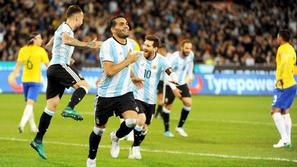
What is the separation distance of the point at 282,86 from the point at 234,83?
63.9 feet

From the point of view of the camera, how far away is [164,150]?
49.8 feet

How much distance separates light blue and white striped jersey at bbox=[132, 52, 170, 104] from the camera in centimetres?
1465

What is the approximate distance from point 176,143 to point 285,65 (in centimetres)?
304

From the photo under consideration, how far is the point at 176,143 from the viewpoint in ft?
55.3

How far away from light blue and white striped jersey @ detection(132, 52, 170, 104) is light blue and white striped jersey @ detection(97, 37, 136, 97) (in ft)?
8.18

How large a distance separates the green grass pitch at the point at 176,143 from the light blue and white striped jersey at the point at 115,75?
141cm

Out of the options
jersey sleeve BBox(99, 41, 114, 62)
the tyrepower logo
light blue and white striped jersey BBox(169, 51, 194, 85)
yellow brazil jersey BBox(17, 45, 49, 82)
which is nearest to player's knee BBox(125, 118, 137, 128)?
jersey sleeve BBox(99, 41, 114, 62)

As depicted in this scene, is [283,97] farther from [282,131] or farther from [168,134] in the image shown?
[168,134]

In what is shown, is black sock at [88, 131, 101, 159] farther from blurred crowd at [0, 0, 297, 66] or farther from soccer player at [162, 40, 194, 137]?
blurred crowd at [0, 0, 297, 66]

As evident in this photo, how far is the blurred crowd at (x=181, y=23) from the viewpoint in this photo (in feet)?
126

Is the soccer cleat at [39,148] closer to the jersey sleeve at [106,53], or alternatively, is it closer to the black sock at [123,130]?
the black sock at [123,130]

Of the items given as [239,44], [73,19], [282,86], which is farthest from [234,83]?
[73,19]

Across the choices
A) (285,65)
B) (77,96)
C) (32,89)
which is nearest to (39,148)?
(77,96)

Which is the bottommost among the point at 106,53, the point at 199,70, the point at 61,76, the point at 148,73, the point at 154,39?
the point at 199,70
